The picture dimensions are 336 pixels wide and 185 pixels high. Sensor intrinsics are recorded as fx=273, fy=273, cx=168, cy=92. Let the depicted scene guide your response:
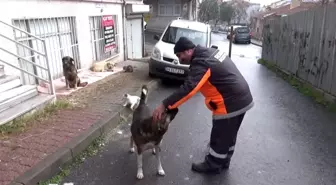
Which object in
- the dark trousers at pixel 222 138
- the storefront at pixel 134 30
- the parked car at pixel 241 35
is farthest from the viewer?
the parked car at pixel 241 35

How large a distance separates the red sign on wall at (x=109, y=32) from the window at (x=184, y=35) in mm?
2429

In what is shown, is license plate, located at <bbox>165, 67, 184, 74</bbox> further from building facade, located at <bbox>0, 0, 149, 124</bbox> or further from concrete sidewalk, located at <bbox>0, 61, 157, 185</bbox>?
building facade, located at <bbox>0, 0, 149, 124</bbox>

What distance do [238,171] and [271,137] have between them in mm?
1536

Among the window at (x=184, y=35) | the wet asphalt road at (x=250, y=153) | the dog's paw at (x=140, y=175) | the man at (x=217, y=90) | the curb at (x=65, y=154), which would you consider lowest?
the wet asphalt road at (x=250, y=153)

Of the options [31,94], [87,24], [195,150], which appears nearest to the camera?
[195,150]

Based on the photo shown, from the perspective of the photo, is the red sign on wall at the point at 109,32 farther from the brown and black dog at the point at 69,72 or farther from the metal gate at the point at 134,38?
the brown and black dog at the point at 69,72

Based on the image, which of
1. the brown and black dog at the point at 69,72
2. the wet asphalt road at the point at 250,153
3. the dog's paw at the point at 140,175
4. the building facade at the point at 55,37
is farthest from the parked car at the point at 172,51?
the dog's paw at the point at 140,175

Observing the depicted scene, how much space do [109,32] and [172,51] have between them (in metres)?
3.48

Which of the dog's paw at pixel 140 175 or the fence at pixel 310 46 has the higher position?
the fence at pixel 310 46

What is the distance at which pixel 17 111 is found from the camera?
15.6ft

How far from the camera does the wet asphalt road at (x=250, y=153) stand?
3701 millimetres

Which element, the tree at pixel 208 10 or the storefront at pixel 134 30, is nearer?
the storefront at pixel 134 30

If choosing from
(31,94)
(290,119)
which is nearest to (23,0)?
(31,94)

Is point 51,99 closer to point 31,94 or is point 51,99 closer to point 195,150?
point 31,94
